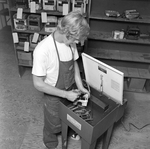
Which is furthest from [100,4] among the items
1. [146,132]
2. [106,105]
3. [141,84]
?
→ [146,132]

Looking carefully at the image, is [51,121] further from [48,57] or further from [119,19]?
[119,19]

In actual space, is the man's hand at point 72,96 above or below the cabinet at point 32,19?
below

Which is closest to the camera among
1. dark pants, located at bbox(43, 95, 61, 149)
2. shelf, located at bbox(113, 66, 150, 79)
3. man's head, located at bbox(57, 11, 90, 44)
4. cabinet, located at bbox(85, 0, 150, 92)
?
man's head, located at bbox(57, 11, 90, 44)

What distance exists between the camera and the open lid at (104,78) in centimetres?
131

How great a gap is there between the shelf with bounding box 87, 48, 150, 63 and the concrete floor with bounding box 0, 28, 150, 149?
0.62 meters

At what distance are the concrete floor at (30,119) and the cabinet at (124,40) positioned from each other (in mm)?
371

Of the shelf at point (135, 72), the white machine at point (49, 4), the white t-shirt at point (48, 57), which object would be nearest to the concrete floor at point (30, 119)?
the shelf at point (135, 72)

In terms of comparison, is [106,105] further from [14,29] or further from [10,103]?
[14,29]

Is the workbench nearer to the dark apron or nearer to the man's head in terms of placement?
the dark apron

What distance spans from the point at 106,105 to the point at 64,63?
1.70 ft

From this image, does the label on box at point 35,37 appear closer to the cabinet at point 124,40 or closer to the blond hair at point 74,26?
the cabinet at point 124,40

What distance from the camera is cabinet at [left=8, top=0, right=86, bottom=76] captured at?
250 centimetres

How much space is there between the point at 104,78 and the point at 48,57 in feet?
1.63

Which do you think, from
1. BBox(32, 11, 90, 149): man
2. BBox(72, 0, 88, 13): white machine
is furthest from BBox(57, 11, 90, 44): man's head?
BBox(72, 0, 88, 13): white machine
